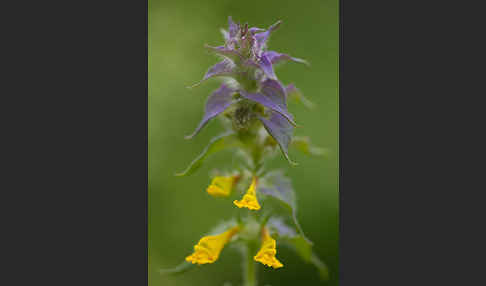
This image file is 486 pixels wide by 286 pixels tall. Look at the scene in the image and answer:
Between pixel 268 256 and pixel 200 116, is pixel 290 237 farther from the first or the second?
pixel 200 116

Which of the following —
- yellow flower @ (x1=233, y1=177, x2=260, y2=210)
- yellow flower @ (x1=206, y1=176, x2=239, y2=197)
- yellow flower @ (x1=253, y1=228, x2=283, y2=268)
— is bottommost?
yellow flower @ (x1=253, y1=228, x2=283, y2=268)

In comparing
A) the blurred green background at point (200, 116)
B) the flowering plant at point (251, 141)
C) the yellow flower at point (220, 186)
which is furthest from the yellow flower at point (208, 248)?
the blurred green background at point (200, 116)

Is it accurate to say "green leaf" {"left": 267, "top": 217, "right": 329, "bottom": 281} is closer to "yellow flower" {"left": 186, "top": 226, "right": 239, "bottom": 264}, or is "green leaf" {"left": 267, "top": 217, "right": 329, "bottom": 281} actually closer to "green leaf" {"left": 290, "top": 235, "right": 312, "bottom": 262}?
"green leaf" {"left": 290, "top": 235, "right": 312, "bottom": 262}

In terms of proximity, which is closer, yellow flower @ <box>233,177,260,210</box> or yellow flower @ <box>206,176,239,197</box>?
yellow flower @ <box>233,177,260,210</box>

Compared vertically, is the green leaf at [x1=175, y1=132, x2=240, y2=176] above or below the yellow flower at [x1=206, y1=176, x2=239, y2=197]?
above

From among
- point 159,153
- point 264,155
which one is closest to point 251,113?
point 264,155

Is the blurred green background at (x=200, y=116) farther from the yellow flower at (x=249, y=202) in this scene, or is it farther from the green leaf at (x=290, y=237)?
the yellow flower at (x=249, y=202)

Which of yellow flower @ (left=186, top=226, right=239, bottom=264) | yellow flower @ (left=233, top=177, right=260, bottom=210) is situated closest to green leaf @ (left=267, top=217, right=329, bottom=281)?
yellow flower @ (left=186, top=226, right=239, bottom=264)

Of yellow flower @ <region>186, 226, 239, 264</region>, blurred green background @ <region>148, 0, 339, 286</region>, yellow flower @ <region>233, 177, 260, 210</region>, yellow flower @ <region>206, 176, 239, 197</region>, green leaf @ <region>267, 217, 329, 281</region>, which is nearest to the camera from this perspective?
yellow flower @ <region>233, 177, 260, 210</region>

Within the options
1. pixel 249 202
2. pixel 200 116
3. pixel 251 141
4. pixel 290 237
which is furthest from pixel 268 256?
pixel 200 116
